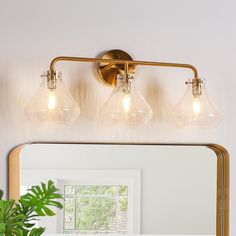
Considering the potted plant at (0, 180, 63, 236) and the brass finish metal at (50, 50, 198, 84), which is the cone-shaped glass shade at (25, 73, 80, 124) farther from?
the potted plant at (0, 180, 63, 236)

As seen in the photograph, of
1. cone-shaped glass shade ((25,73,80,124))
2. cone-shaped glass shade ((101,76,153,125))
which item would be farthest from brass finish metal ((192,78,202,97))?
cone-shaped glass shade ((25,73,80,124))

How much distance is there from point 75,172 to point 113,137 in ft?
0.52

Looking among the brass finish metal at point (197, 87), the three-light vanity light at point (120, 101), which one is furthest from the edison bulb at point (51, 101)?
the brass finish metal at point (197, 87)

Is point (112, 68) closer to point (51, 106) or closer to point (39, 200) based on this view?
point (51, 106)

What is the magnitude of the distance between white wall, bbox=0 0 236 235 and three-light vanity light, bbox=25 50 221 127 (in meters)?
0.05

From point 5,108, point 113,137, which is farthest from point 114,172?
point 5,108

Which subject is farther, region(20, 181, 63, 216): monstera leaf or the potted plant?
region(20, 181, 63, 216): monstera leaf

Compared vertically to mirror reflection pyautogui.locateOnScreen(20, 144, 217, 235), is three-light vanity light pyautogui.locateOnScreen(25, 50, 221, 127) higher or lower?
higher

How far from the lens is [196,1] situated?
1.54 m

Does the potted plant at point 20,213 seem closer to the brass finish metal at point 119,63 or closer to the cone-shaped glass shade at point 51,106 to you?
the cone-shaped glass shade at point 51,106

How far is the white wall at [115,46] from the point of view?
1.40m

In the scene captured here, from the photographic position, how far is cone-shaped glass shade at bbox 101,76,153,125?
4.53 ft

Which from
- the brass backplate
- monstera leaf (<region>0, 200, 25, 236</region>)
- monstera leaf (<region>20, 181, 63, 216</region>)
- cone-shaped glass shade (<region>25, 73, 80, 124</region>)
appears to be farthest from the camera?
the brass backplate

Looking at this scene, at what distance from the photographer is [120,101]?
4.55 ft
